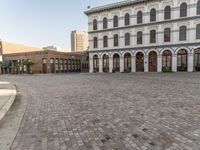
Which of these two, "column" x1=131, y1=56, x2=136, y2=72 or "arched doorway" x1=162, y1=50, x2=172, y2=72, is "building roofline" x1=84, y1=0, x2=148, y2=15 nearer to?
"column" x1=131, y1=56, x2=136, y2=72

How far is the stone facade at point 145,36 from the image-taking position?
26.2 m

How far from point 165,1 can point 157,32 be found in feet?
16.7

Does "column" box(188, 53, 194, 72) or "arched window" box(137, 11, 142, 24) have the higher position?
"arched window" box(137, 11, 142, 24)

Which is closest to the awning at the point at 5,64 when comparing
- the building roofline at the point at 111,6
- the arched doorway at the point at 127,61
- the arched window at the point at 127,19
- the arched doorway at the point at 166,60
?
the building roofline at the point at 111,6

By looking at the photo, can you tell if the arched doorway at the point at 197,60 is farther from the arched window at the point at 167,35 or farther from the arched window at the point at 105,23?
the arched window at the point at 105,23

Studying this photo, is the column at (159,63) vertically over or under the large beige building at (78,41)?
under

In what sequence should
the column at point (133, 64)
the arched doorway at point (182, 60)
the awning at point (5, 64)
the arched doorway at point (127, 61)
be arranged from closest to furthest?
the arched doorway at point (182, 60), the column at point (133, 64), the arched doorway at point (127, 61), the awning at point (5, 64)

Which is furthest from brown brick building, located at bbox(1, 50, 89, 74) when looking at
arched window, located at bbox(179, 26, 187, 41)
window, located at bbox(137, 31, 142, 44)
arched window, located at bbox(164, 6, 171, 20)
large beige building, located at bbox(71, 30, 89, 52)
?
large beige building, located at bbox(71, 30, 89, 52)

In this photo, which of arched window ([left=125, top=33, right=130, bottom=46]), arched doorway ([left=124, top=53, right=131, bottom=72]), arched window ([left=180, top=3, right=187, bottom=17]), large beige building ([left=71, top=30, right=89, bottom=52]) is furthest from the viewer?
large beige building ([left=71, top=30, right=89, bottom=52])

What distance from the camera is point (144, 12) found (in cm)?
2898

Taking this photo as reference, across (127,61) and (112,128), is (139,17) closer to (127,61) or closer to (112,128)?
(127,61)

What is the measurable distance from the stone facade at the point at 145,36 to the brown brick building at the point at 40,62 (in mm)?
11314

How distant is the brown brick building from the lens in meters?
39.6

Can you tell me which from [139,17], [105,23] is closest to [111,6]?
[105,23]
